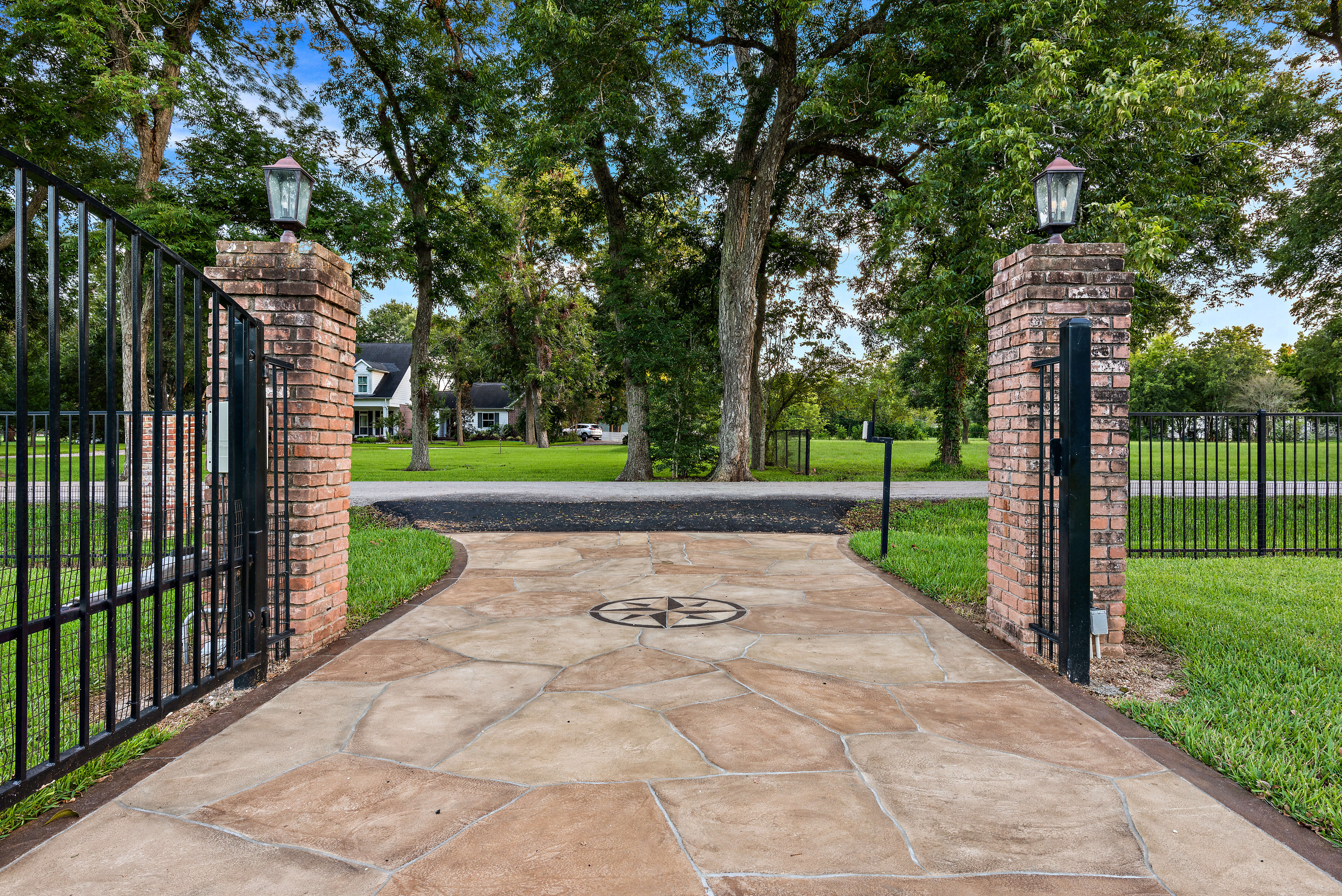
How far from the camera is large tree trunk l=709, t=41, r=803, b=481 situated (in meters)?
14.1

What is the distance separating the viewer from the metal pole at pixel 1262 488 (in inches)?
274

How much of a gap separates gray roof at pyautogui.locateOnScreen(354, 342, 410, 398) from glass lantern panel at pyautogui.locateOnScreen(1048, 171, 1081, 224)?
5066 centimetres

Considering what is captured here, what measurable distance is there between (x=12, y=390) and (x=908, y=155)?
82.5ft

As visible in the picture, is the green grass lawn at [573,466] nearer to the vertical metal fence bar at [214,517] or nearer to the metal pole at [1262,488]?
the metal pole at [1262,488]

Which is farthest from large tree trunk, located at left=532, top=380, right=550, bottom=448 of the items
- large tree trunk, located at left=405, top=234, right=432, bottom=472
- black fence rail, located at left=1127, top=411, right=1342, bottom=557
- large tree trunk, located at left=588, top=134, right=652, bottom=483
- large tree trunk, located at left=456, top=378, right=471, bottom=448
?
black fence rail, located at left=1127, top=411, right=1342, bottom=557

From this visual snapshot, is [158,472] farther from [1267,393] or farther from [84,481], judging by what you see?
[1267,393]

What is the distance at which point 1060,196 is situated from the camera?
366 cm

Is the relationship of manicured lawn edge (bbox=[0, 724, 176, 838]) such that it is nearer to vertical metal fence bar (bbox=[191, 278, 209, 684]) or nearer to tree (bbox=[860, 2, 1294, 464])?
vertical metal fence bar (bbox=[191, 278, 209, 684])

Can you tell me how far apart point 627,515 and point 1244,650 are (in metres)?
6.39

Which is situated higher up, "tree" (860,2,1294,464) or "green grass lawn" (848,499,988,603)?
"tree" (860,2,1294,464)

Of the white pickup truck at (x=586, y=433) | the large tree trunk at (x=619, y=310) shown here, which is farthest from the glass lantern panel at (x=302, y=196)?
the white pickup truck at (x=586, y=433)

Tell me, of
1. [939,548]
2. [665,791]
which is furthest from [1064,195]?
[939,548]

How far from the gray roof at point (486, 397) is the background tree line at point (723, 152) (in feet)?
115

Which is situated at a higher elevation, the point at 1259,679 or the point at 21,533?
the point at 21,533
